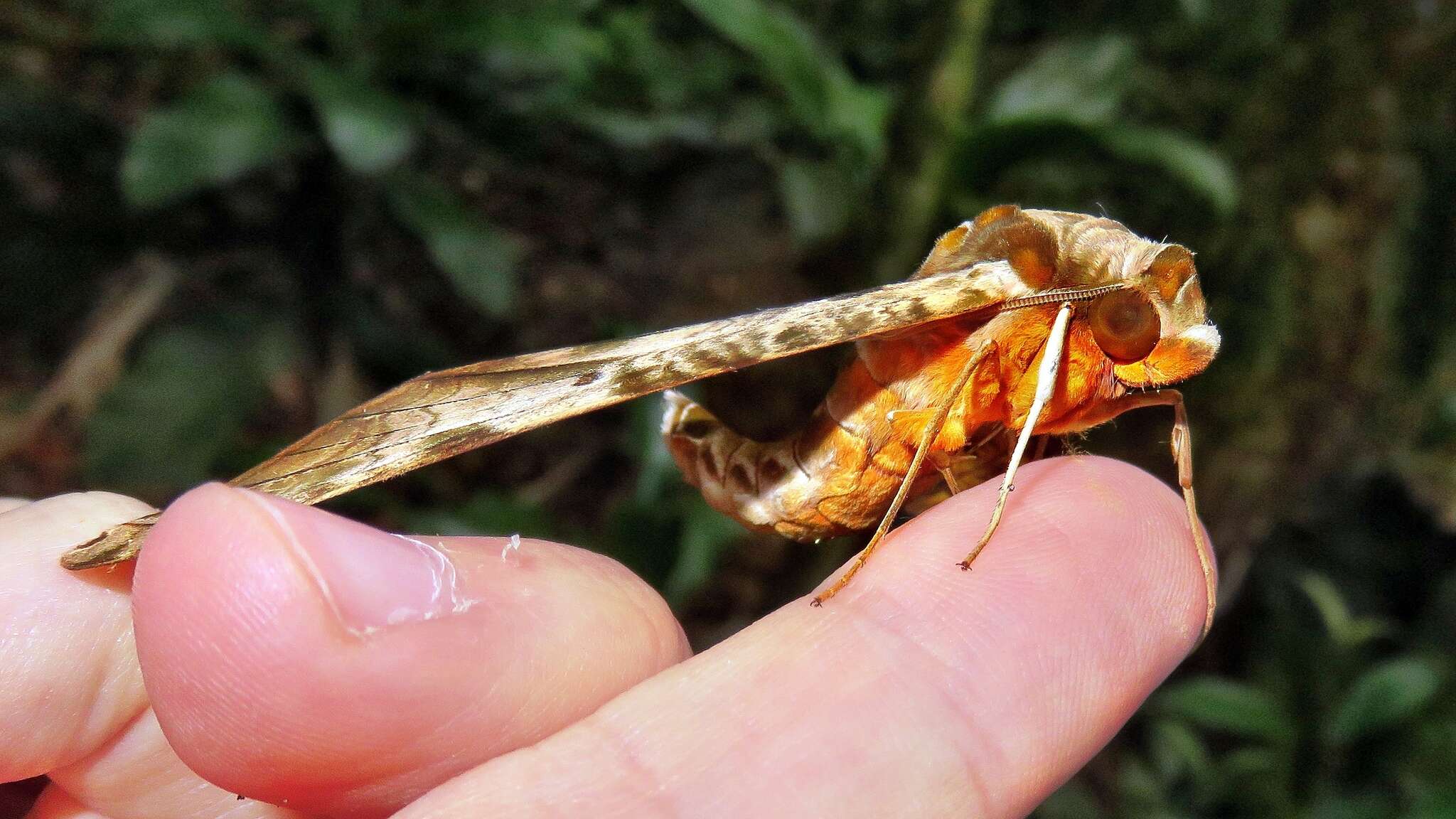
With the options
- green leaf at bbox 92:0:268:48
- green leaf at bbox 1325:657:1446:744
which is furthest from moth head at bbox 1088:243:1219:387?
green leaf at bbox 92:0:268:48

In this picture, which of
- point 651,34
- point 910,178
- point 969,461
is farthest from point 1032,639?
point 651,34

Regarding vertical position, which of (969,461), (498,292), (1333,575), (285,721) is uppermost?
(285,721)

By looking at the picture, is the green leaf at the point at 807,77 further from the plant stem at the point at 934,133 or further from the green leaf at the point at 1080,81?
the green leaf at the point at 1080,81

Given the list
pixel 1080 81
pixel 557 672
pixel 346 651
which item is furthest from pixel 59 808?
pixel 1080 81

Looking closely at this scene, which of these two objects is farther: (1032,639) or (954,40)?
(954,40)

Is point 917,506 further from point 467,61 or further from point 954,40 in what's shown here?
point 467,61
